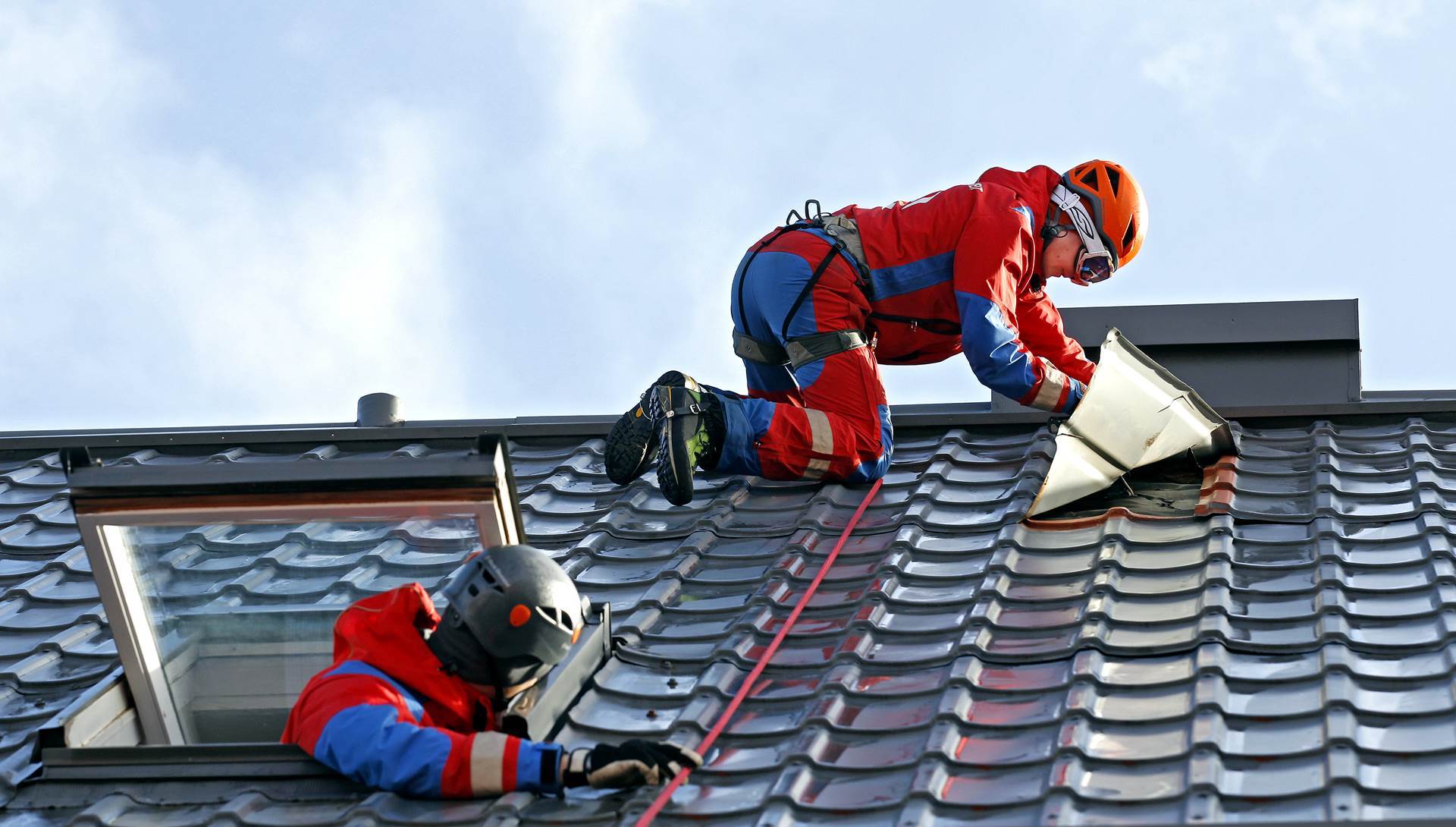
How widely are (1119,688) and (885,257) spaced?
2.47m

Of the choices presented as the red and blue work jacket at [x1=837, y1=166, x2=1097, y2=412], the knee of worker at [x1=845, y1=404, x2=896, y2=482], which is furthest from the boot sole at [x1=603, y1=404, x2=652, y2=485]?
the red and blue work jacket at [x1=837, y1=166, x2=1097, y2=412]

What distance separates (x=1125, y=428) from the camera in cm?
586

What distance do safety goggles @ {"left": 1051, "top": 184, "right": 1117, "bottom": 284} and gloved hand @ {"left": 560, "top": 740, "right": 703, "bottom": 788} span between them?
311cm

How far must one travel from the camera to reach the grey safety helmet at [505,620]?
12.9ft

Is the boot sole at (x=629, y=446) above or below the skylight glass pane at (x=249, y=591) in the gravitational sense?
above

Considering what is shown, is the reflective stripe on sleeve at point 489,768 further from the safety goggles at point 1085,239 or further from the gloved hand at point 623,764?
the safety goggles at point 1085,239

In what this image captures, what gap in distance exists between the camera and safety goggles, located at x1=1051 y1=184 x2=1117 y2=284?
20.2ft

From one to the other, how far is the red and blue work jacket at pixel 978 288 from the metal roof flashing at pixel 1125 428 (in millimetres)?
235

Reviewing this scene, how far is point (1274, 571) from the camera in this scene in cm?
488

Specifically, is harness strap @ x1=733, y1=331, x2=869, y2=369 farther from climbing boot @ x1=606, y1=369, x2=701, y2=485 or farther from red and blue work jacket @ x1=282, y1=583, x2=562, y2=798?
red and blue work jacket @ x1=282, y1=583, x2=562, y2=798

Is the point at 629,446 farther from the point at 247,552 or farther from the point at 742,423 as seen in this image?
the point at 247,552

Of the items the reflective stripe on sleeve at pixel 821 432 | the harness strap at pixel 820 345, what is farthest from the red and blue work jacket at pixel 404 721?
the harness strap at pixel 820 345

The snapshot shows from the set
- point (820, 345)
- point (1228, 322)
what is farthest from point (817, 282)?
point (1228, 322)

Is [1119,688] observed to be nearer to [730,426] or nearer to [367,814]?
[367,814]
